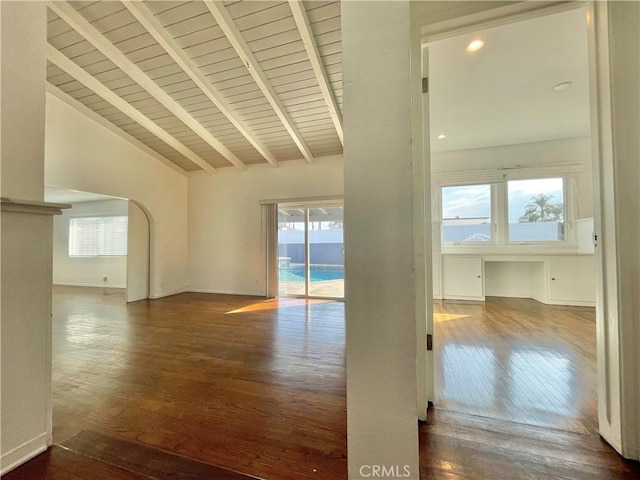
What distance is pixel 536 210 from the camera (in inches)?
180

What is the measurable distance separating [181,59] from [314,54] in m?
1.45

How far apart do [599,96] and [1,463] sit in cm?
321

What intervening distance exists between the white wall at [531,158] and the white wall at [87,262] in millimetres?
7287

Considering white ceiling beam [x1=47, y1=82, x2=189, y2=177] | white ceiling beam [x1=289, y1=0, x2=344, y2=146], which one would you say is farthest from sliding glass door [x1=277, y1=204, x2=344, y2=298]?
white ceiling beam [x1=47, y1=82, x2=189, y2=177]

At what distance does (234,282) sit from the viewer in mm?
5531

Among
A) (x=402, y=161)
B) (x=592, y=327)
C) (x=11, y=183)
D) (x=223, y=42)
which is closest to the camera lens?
(x=402, y=161)

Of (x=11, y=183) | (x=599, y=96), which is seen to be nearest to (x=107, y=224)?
(x=11, y=183)

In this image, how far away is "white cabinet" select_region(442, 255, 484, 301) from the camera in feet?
14.5

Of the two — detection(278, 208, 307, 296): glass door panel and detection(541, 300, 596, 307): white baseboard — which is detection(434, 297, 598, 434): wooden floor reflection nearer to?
detection(541, 300, 596, 307): white baseboard

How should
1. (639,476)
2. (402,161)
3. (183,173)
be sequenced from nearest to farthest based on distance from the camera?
(402,161), (639,476), (183,173)

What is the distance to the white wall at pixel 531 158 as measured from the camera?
429 cm

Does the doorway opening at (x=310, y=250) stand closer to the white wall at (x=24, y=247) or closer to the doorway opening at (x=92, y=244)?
the doorway opening at (x=92, y=244)

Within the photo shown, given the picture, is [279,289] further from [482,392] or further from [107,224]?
[107,224]

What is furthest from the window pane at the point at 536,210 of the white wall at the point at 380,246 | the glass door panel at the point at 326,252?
the white wall at the point at 380,246
